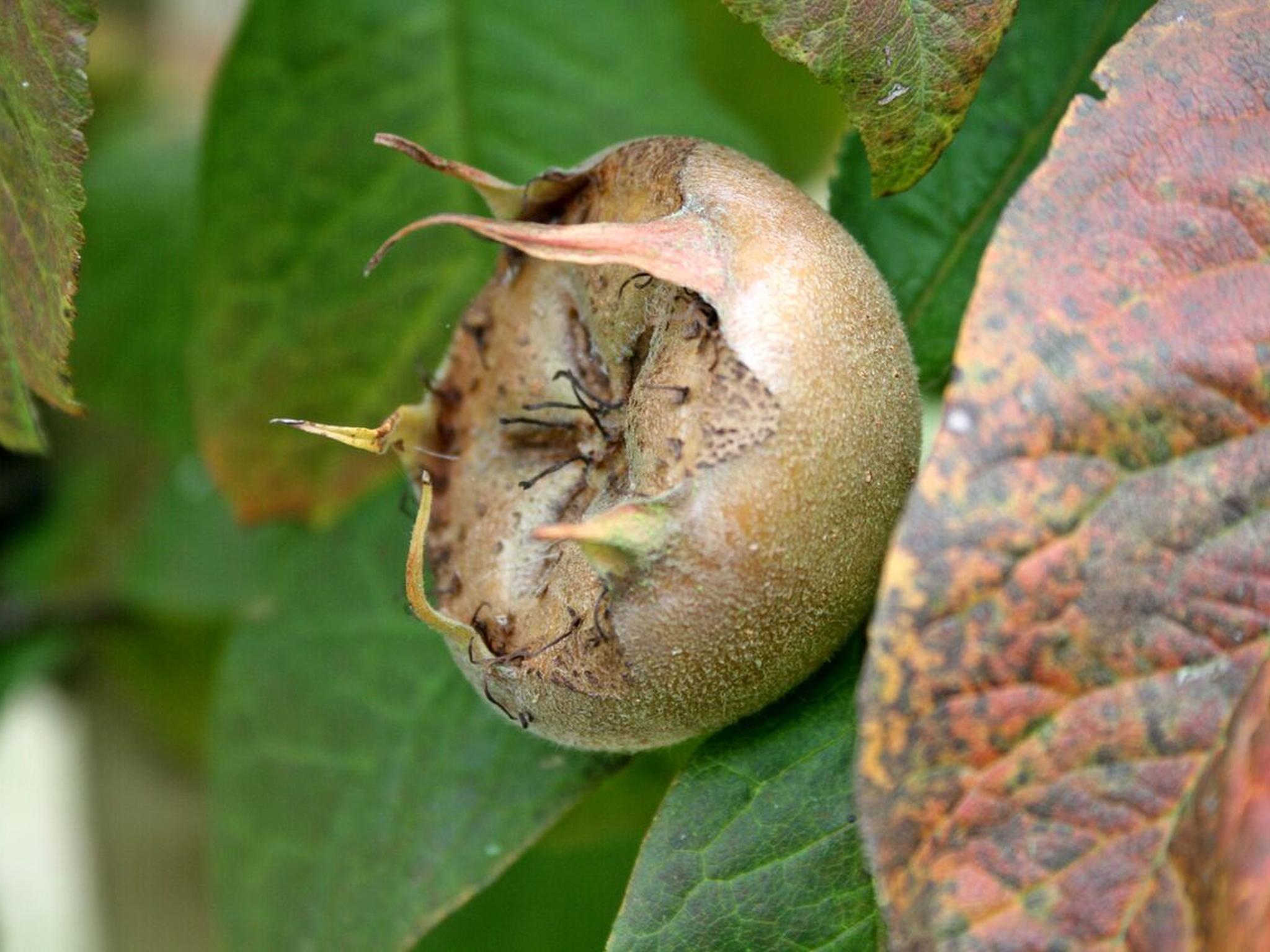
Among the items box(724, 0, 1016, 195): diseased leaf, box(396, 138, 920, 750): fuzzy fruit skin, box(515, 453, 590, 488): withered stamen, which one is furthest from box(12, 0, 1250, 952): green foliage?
box(515, 453, 590, 488): withered stamen

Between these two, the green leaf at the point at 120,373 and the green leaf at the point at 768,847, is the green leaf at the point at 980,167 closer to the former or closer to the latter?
the green leaf at the point at 768,847

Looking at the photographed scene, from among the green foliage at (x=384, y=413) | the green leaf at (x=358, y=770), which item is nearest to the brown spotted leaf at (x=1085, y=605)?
the green foliage at (x=384, y=413)

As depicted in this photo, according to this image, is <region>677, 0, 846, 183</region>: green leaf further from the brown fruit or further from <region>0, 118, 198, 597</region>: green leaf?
the brown fruit

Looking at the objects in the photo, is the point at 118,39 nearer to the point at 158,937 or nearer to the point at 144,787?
→ the point at 144,787

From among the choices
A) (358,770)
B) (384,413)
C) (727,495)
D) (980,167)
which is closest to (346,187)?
(384,413)

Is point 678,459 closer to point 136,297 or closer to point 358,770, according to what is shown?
point 358,770

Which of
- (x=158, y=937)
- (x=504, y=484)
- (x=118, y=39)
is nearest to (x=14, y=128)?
(x=504, y=484)

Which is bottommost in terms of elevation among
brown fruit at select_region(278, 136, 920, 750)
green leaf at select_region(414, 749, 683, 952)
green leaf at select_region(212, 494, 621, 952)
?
green leaf at select_region(414, 749, 683, 952)
